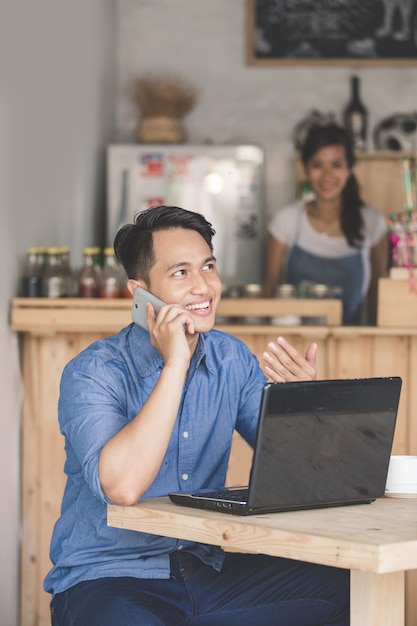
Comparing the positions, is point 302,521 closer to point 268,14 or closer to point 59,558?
point 59,558

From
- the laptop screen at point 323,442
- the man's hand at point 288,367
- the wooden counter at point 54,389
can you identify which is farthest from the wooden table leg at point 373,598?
the wooden counter at point 54,389

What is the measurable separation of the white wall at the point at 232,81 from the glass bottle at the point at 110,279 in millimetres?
2402

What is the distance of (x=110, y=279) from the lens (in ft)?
12.3

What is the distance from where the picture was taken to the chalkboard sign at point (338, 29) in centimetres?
596

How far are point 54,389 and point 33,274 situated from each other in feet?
1.34

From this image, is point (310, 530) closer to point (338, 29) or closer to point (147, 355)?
point (147, 355)

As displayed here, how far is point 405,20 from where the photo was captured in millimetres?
5965

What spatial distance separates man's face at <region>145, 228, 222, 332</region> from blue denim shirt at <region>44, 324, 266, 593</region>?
107mm

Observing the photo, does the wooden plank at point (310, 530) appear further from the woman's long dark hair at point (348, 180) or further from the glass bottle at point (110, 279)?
the woman's long dark hair at point (348, 180)

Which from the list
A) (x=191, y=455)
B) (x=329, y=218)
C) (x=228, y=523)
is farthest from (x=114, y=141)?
(x=228, y=523)

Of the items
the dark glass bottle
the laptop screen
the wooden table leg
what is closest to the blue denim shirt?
the laptop screen

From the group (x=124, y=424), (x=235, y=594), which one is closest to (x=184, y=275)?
(x=124, y=424)

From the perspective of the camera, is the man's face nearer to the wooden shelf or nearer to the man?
the man

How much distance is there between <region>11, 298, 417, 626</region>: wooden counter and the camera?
3523mm
